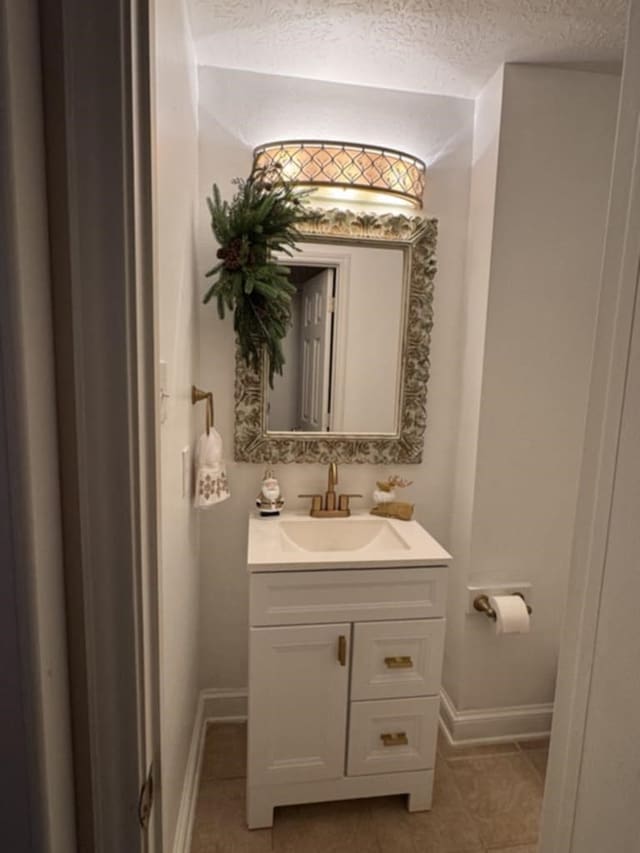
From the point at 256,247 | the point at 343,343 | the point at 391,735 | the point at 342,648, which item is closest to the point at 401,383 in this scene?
the point at 343,343

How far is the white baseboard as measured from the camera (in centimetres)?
138

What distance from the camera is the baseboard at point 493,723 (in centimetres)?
185

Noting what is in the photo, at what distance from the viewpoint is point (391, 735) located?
4.91 ft

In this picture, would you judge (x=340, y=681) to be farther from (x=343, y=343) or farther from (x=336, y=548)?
(x=343, y=343)

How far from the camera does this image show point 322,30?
141cm

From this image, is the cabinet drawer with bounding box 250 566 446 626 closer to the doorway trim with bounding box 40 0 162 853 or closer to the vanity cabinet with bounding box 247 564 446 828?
the vanity cabinet with bounding box 247 564 446 828

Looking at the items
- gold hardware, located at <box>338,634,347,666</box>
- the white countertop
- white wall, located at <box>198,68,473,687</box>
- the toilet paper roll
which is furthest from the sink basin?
the toilet paper roll

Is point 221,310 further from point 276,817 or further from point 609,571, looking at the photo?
point 276,817

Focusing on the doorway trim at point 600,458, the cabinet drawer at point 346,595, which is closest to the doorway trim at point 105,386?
the doorway trim at point 600,458

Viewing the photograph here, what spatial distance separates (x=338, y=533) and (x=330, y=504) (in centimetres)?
11

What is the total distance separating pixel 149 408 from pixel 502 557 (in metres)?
1.59

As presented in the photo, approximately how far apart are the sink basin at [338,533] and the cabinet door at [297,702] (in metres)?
0.35

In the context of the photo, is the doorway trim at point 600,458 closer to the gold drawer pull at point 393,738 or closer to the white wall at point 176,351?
the white wall at point 176,351

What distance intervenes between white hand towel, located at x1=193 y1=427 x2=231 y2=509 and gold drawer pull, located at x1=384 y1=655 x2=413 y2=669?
2.34 feet
